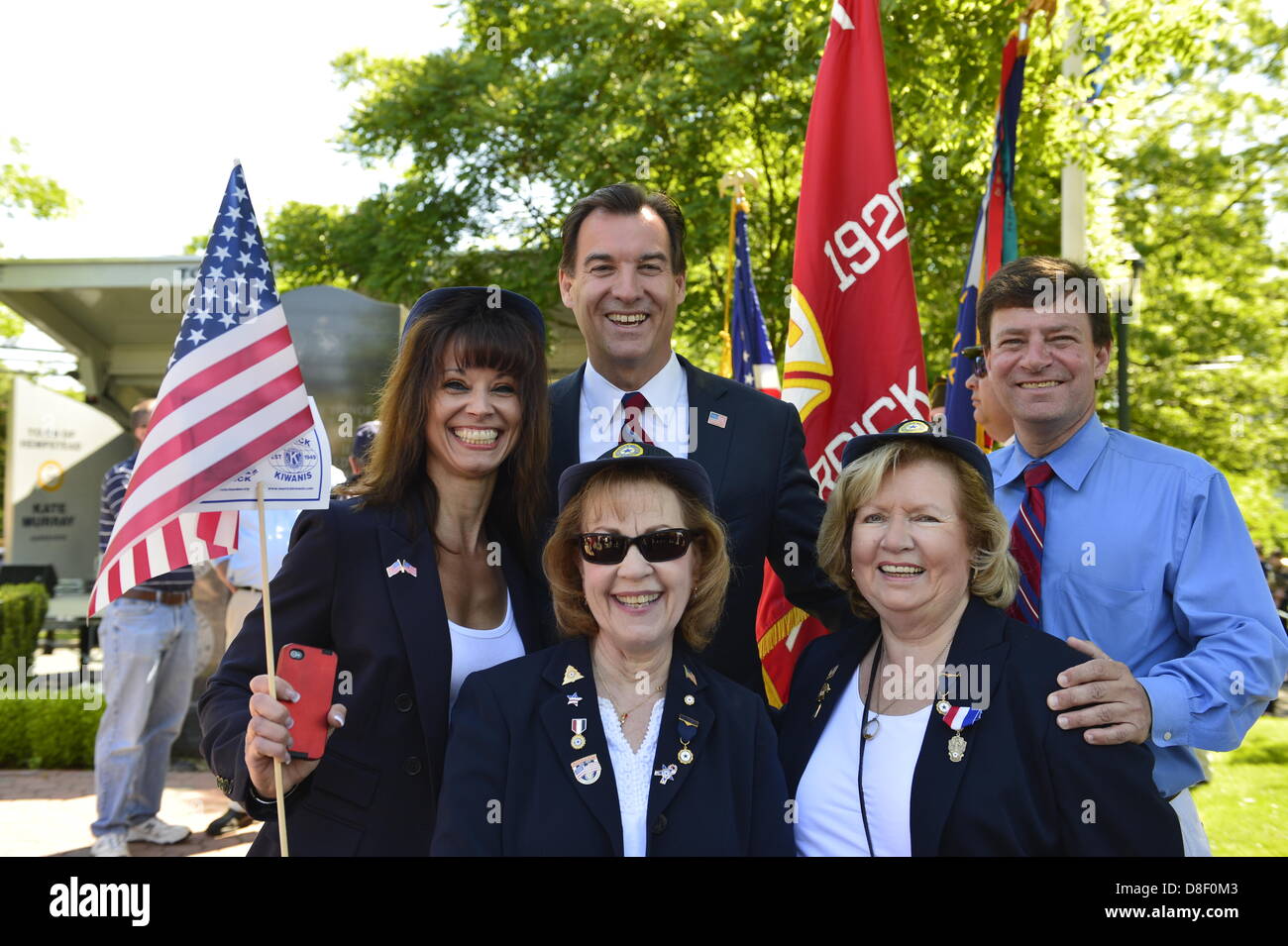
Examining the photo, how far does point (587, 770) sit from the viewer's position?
2629 millimetres

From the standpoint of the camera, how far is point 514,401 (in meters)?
3.15

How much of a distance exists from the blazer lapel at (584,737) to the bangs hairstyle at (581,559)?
15 centimetres

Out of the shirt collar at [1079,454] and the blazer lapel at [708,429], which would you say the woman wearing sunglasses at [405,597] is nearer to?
the blazer lapel at [708,429]

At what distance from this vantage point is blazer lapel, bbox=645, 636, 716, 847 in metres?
2.62

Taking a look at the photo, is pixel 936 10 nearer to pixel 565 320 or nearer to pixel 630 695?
pixel 630 695

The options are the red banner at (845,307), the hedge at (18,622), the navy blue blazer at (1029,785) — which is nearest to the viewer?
the navy blue blazer at (1029,785)

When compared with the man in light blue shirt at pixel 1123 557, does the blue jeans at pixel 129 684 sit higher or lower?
lower

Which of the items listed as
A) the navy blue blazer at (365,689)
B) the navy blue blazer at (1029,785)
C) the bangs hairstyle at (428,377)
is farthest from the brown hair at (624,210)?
the navy blue blazer at (1029,785)

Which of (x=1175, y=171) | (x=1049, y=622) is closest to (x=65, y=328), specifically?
(x=1175, y=171)

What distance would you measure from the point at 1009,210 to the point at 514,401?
13.9ft

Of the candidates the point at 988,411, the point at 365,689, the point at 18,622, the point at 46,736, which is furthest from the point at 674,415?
the point at 18,622

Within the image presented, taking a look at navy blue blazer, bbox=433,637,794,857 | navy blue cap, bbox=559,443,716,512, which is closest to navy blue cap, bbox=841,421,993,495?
navy blue cap, bbox=559,443,716,512

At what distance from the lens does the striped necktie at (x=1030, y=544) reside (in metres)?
3.20

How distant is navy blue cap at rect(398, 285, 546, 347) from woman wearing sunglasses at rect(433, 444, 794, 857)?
0.59m
